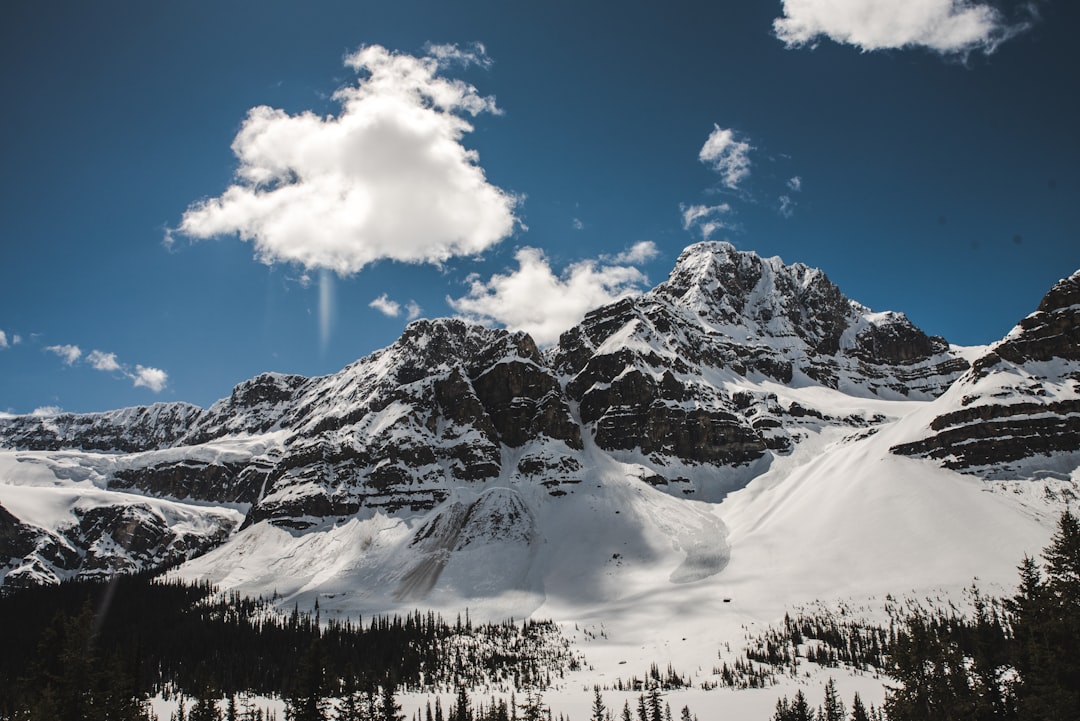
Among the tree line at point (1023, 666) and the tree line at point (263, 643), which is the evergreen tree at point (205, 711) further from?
the tree line at point (263, 643)

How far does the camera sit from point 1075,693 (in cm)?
3694

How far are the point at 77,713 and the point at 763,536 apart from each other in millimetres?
173215

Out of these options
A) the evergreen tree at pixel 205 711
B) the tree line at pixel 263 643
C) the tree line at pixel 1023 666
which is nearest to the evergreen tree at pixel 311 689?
the evergreen tree at pixel 205 711

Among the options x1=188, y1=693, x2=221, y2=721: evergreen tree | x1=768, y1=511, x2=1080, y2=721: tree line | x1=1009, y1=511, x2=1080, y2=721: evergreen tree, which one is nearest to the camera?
Result: x1=1009, y1=511, x2=1080, y2=721: evergreen tree

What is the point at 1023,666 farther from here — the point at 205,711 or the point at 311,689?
the point at 205,711

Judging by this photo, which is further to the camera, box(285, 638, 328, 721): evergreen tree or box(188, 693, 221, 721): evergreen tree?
box(285, 638, 328, 721): evergreen tree

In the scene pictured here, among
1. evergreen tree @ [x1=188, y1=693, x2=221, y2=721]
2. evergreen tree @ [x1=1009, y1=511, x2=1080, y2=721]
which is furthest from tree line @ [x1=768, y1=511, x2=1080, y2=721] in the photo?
evergreen tree @ [x1=188, y1=693, x2=221, y2=721]

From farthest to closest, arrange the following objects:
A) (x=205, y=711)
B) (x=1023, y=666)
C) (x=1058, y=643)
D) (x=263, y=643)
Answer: (x=263, y=643) < (x=205, y=711) < (x=1023, y=666) < (x=1058, y=643)

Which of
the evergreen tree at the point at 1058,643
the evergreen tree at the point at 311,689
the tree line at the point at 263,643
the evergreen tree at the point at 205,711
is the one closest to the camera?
the evergreen tree at the point at 1058,643

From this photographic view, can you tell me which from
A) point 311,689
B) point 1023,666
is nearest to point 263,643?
point 311,689

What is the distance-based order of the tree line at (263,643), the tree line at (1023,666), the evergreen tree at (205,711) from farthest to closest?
1. the tree line at (263,643)
2. the evergreen tree at (205,711)
3. the tree line at (1023,666)

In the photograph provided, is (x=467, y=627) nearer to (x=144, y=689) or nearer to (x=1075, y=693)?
(x=144, y=689)

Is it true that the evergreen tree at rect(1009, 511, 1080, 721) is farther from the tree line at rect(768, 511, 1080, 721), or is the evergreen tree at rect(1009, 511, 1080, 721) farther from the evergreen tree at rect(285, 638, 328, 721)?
the evergreen tree at rect(285, 638, 328, 721)

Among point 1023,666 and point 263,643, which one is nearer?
Result: point 1023,666
